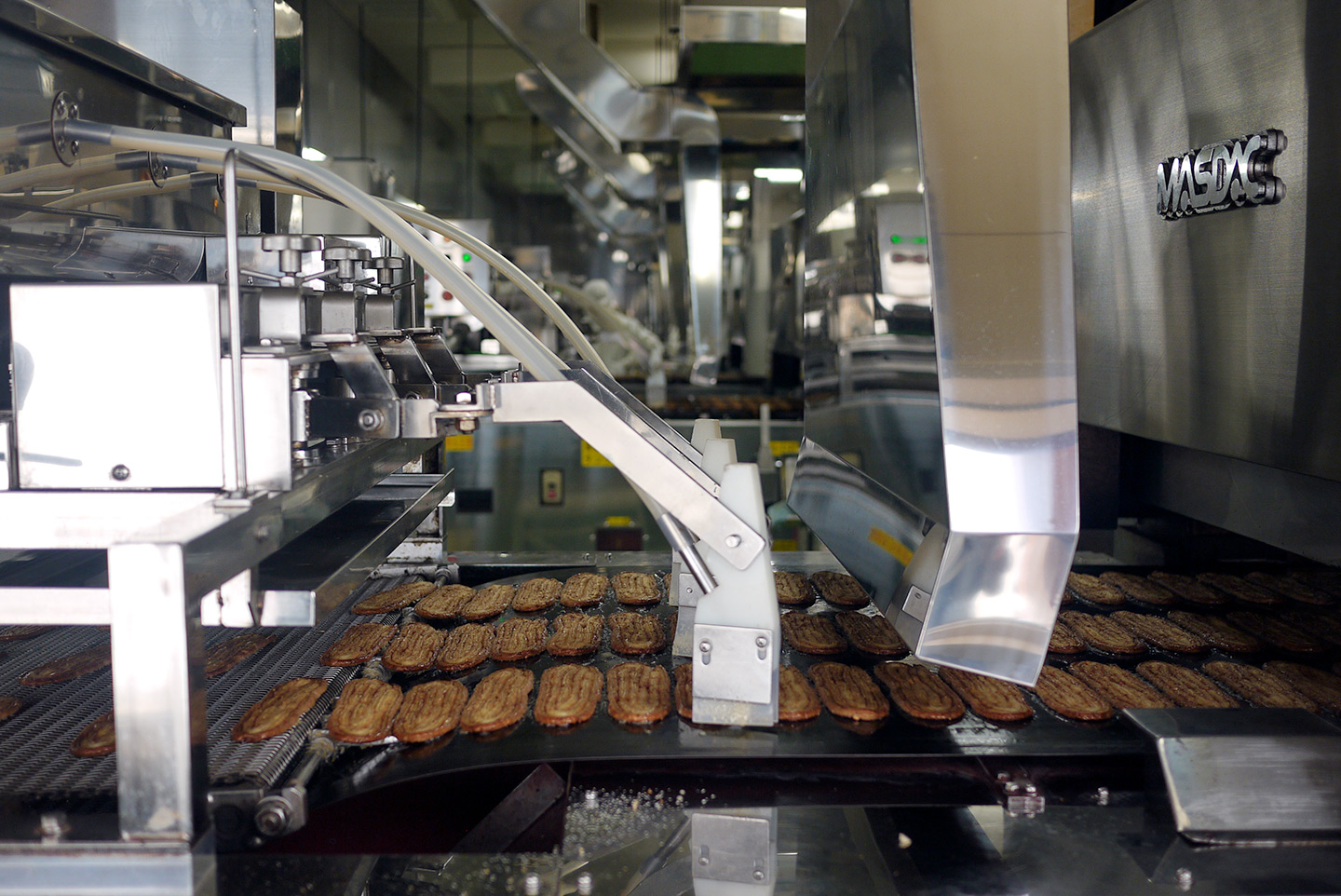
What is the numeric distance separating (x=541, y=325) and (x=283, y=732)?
20.1 feet

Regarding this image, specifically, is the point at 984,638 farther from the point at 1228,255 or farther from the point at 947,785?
the point at 1228,255

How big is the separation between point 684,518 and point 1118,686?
0.83 metres

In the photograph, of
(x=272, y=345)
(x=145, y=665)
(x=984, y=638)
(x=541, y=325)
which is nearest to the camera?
(x=145, y=665)

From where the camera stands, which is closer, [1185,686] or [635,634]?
[1185,686]

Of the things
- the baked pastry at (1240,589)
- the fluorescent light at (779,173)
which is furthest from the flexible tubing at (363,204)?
the fluorescent light at (779,173)

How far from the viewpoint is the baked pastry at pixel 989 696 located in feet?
4.61

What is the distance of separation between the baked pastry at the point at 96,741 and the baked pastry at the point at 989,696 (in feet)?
3.88

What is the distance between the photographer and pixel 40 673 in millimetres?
1475

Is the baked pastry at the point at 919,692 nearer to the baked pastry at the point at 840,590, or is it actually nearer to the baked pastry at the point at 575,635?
the baked pastry at the point at 840,590

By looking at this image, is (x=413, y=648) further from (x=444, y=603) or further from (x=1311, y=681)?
(x=1311, y=681)

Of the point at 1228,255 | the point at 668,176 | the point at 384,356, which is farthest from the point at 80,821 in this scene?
the point at 668,176

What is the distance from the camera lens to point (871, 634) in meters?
1.74

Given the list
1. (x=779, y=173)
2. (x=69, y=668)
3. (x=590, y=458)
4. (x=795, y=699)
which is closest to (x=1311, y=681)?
(x=795, y=699)

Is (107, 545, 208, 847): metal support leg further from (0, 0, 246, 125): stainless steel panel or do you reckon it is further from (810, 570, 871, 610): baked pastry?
(810, 570, 871, 610): baked pastry
